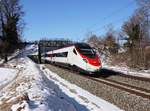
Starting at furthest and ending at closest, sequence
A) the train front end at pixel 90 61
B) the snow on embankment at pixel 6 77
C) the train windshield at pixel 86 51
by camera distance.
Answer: the snow on embankment at pixel 6 77 < the train windshield at pixel 86 51 < the train front end at pixel 90 61

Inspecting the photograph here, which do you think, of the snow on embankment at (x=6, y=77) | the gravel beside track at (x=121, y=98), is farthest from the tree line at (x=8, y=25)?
the gravel beside track at (x=121, y=98)

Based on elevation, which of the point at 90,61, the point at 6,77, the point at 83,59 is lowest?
the point at 6,77

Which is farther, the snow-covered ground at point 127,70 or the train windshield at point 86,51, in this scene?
the train windshield at point 86,51

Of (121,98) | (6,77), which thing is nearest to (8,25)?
(6,77)

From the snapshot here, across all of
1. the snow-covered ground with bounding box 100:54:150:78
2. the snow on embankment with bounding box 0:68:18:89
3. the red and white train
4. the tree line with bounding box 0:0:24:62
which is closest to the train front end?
the red and white train

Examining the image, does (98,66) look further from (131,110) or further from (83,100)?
(131,110)

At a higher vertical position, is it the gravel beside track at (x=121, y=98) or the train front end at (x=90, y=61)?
the train front end at (x=90, y=61)

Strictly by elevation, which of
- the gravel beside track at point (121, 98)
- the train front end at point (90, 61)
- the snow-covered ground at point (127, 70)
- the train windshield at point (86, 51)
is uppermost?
the train windshield at point (86, 51)

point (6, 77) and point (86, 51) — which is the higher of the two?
point (86, 51)

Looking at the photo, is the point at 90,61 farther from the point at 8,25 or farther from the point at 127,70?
the point at 8,25

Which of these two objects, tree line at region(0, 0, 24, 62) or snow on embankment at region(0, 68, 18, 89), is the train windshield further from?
tree line at region(0, 0, 24, 62)

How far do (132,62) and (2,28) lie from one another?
3527 cm

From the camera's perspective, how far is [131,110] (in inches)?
535

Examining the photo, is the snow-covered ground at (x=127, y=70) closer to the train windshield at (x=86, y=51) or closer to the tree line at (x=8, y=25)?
the train windshield at (x=86, y=51)
